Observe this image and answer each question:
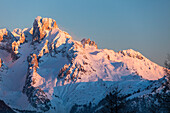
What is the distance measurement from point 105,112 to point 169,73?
56.0 ft

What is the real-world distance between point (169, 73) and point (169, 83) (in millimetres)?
3305

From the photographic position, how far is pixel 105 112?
260 ft

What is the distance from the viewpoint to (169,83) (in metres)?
Answer: 79.3

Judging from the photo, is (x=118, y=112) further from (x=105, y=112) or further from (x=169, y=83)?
(x=169, y=83)

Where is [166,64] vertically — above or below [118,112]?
above

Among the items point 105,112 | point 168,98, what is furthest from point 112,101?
point 168,98

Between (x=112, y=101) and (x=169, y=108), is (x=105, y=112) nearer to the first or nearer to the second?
(x=112, y=101)

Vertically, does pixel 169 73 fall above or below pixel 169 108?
above

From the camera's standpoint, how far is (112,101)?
7969 cm

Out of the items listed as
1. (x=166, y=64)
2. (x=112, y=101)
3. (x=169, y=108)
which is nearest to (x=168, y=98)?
(x=169, y=108)

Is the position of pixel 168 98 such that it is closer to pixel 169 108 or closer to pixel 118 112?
pixel 169 108

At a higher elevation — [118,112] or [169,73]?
[169,73]

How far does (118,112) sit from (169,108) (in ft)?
38.7

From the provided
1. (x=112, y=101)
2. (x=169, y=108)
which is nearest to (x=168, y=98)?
(x=169, y=108)
